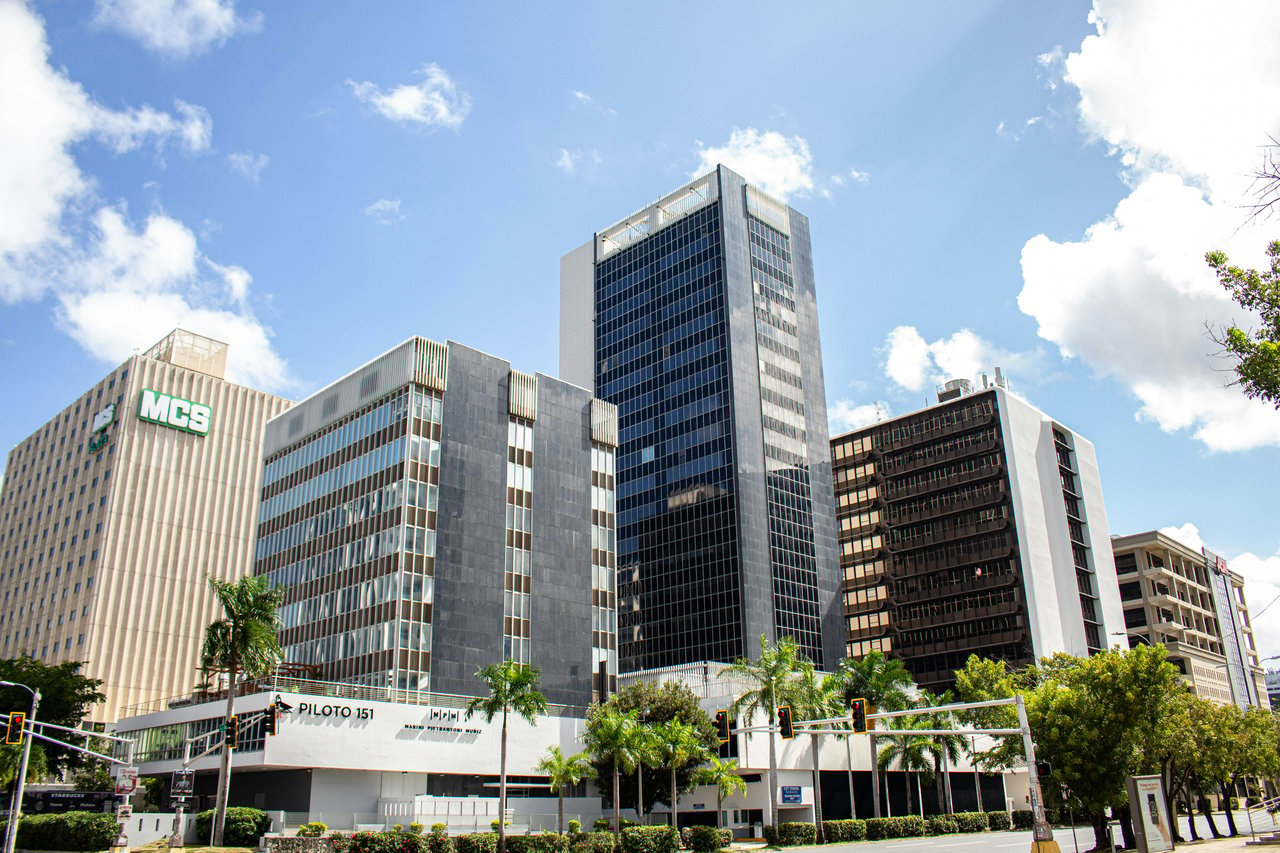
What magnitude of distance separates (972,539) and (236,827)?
104 meters

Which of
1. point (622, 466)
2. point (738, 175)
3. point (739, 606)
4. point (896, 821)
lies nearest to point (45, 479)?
point (622, 466)

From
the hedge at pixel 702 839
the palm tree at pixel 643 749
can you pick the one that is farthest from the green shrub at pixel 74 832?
the hedge at pixel 702 839

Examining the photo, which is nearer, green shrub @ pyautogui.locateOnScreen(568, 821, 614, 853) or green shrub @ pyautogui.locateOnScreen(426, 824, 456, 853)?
green shrub @ pyautogui.locateOnScreen(426, 824, 456, 853)

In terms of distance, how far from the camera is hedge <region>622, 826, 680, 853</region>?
5803cm

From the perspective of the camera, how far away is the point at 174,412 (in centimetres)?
12525

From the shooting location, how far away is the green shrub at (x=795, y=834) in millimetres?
65375

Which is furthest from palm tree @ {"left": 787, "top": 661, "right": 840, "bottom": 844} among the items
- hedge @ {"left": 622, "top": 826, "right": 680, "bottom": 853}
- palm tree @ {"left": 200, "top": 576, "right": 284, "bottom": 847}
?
palm tree @ {"left": 200, "top": 576, "right": 284, "bottom": 847}

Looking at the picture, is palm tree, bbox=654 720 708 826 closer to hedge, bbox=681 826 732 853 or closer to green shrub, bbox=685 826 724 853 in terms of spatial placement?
hedge, bbox=681 826 732 853

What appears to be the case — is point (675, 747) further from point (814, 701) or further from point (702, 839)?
point (814, 701)

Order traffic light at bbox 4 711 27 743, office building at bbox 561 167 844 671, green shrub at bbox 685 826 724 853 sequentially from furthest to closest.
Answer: office building at bbox 561 167 844 671
green shrub at bbox 685 826 724 853
traffic light at bbox 4 711 27 743

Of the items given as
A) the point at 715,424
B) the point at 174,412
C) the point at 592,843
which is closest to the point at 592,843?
the point at 592,843

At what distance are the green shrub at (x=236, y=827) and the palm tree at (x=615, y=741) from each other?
823 inches

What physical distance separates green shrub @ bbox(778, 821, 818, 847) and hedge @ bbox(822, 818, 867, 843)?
161 cm

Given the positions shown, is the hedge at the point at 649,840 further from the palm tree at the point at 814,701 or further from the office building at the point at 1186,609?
the office building at the point at 1186,609
